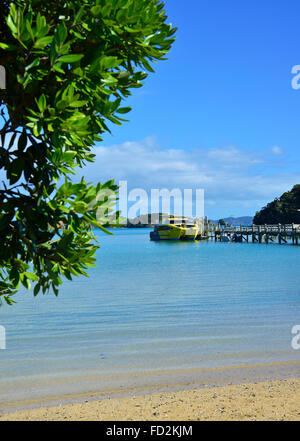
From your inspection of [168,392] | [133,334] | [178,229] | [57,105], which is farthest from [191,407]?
[178,229]

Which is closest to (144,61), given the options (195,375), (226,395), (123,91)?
(123,91)

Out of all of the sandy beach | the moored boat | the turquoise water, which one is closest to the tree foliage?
the sandy beach

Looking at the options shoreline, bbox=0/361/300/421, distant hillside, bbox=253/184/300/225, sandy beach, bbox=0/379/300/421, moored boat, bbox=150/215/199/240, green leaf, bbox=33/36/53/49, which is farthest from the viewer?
distant hillside, bbox=253/184/300/225

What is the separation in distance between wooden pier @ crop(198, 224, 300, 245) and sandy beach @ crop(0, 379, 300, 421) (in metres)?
65.4

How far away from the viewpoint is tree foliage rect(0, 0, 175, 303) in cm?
329

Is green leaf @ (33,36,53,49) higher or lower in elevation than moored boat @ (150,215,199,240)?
higher

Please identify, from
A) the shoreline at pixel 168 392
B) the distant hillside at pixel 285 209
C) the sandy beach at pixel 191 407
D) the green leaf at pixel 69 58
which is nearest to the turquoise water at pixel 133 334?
the shoreline at pixel 168 392

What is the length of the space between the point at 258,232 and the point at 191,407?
78510mm

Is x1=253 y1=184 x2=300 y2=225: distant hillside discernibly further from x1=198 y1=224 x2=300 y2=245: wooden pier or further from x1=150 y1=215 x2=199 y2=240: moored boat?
x1=150 y1=215 x2=199 y2=240: moored boat

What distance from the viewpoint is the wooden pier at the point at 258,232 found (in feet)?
235

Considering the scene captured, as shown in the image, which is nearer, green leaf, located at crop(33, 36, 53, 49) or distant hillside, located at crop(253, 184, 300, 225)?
green leaf, located at crop(33, 36, 53, 49)
